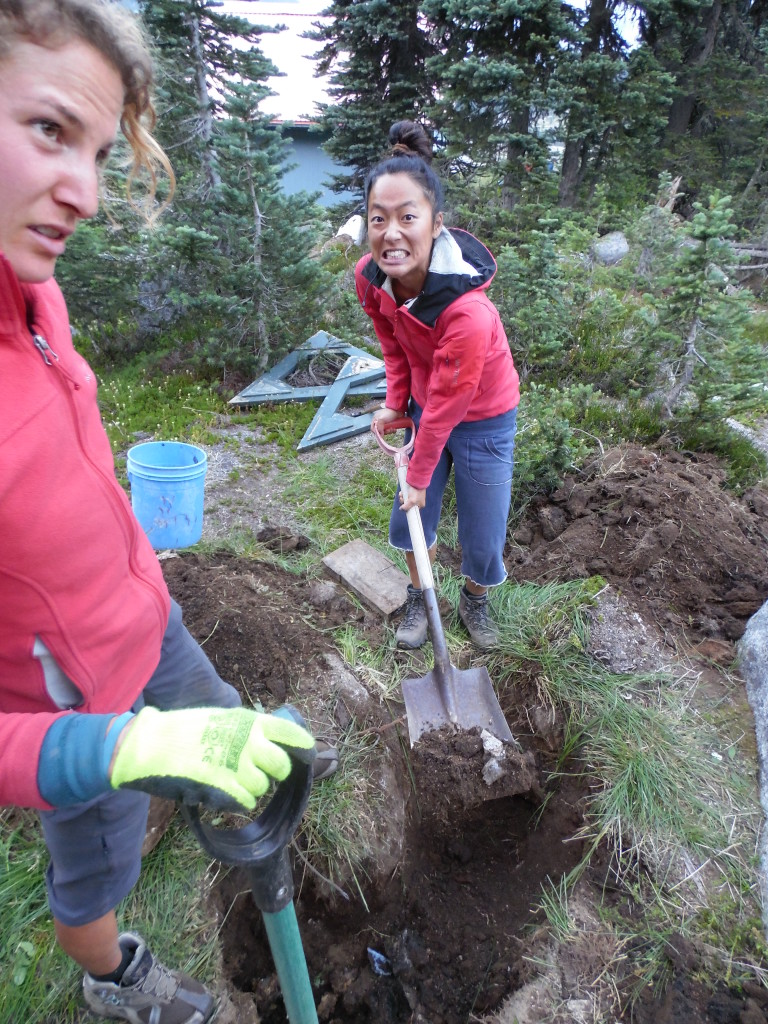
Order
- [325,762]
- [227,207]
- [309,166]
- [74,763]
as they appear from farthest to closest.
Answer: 1. [309,166]
2. [227,207]
3. [325,762]
4. [74,763]

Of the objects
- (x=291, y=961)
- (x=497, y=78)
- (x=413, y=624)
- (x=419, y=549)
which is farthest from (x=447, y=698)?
(x=497, y=78)

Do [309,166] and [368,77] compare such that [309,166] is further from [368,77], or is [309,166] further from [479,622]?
[479,622]

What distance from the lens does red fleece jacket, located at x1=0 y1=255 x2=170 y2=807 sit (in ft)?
3.13

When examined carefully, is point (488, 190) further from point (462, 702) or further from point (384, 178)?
point (462, 702)

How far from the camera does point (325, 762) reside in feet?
6.90

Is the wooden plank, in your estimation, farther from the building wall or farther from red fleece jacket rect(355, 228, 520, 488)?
the building wall

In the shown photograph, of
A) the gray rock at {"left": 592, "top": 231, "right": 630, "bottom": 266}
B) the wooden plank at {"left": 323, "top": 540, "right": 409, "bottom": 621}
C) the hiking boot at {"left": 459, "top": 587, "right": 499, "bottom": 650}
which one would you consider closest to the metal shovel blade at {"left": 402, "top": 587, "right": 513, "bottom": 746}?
the hiking boot at {"left": 459, "top": 587, "right": 499, "bottom": 650}

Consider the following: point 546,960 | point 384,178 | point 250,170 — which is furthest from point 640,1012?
point 250,170

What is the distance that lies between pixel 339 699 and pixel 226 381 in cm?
362

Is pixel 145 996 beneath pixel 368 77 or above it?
beneath

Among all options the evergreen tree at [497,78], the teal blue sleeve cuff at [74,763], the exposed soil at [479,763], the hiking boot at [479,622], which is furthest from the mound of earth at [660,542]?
the evergreen tree at [497,78]

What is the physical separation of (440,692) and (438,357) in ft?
4.47

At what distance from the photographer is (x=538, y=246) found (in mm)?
4012

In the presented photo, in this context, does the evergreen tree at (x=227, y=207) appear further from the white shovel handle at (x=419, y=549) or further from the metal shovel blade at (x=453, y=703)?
the metal shovel blade at (x=453, y=703)
